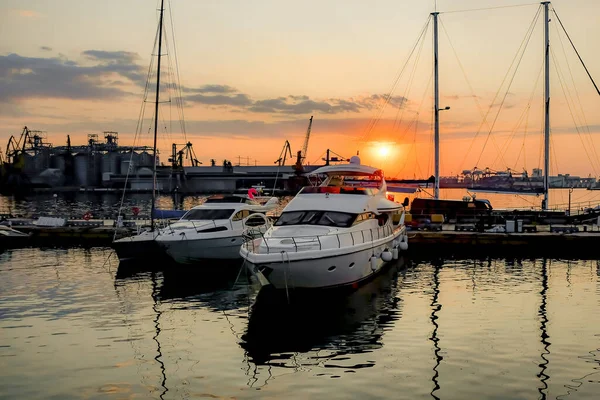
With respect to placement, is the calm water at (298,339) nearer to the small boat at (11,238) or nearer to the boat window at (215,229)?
the boat window at (215,229)

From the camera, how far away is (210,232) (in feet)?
102

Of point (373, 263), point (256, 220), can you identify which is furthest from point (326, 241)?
point (256, 220)

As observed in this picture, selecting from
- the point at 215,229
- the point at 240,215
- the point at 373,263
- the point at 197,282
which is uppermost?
the point at 240,215

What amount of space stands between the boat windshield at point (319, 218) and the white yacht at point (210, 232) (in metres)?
3.65

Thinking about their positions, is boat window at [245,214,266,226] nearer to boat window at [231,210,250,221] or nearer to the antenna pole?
boat window at [231,210,250,221]

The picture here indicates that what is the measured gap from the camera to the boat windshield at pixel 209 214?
32719mm

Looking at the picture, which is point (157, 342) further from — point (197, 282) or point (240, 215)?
point (240, 215)

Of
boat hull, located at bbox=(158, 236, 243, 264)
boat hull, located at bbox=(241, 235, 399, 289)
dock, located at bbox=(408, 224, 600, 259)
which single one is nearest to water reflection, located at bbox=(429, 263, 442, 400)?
boat hull, located at bbox=(241, 235, 399, 289)

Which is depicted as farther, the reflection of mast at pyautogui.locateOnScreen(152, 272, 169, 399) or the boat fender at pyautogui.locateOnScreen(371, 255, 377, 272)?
the boat fender at pyautogui.locateOnScreen(371, 255, 377, 272)

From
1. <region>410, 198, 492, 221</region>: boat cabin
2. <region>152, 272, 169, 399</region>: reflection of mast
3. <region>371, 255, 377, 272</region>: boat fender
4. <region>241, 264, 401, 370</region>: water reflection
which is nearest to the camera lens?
<region>152, 272, 169, 399</region>: reflection of mast

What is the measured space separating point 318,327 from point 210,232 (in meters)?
13.4

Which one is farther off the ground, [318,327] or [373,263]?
[373,263]

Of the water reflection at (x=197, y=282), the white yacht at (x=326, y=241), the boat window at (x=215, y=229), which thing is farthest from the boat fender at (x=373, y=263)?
the boat window at (x=215, y=229)

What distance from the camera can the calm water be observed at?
45.4 ft
